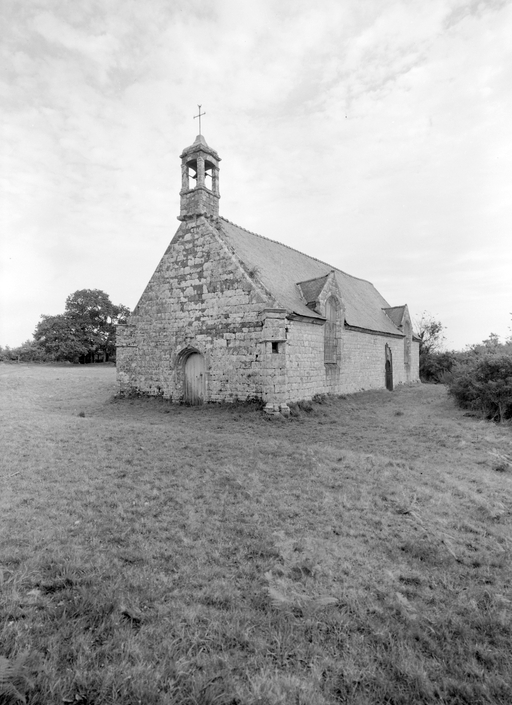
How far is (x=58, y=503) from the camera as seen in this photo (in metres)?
5.85

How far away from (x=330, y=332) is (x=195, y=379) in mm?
6684

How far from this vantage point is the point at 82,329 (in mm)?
47438

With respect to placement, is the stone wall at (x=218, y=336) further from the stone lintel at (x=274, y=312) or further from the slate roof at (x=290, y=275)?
the slate roof at (x=290, y=275)

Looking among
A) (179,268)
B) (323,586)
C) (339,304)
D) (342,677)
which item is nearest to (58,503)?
(323,586)

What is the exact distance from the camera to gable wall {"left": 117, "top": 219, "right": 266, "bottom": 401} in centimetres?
1475

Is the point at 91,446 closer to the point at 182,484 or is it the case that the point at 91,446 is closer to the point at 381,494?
the point at 182,484

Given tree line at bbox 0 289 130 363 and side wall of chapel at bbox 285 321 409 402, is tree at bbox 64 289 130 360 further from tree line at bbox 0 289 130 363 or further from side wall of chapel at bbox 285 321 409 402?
side wall of chapel at bbox 285 321 409 402

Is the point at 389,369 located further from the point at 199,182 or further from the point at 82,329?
the point at 82,329

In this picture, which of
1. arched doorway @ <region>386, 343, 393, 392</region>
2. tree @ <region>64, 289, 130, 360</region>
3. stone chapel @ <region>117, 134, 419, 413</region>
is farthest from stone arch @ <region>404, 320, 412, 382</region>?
tree @ <region>64, 289, 130, 360</region>

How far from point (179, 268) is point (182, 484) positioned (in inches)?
458

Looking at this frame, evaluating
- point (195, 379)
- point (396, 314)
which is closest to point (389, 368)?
point (396, 314)

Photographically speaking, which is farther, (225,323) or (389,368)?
(389,368)

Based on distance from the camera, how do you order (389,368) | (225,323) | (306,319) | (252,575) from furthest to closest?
(389,368)
(306,319)
(225,323)
(252,575)

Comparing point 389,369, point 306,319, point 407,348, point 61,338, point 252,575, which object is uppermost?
point 61,338
